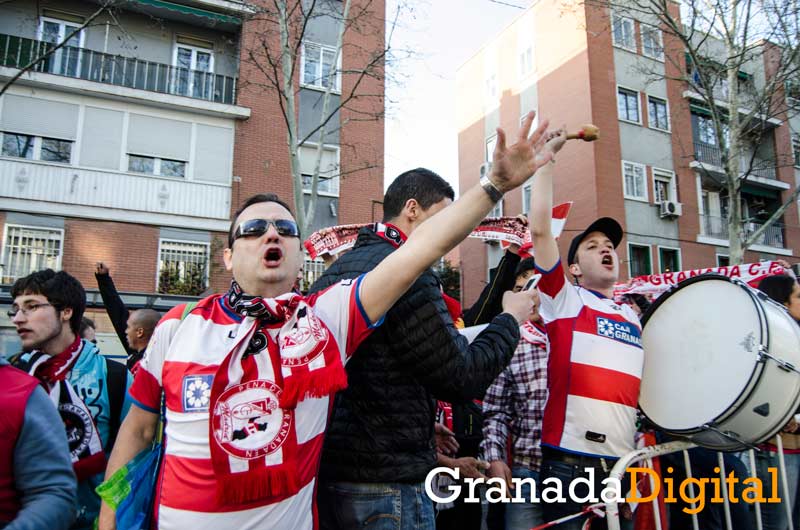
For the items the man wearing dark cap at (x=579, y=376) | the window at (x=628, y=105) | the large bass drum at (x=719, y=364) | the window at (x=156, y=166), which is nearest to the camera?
the large bass drum at (x=719, y=364)

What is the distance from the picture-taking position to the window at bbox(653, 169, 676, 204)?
2055 cm

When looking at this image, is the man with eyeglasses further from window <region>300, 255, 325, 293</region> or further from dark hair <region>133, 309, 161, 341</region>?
window <region>300, 255, 325, 293</region>

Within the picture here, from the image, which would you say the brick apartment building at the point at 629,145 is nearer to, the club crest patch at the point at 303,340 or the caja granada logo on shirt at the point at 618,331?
the caja granada logo on shirt at the point at 618,331

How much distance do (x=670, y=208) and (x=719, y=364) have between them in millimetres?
19359

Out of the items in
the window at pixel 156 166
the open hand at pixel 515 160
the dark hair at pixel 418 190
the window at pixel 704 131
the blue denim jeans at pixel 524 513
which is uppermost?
the window at pixel 704 131

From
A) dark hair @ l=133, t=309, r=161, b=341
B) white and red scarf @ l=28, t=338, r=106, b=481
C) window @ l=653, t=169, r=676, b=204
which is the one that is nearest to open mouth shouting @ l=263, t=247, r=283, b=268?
white and red scarf @ l=28, t=338, r=106, b=481

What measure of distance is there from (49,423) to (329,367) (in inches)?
35.7

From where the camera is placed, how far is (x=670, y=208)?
1980 centimetres

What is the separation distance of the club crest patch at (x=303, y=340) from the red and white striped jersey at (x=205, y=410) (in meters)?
0.05

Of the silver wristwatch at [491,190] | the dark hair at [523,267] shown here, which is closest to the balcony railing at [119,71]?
the dark hair at [523,267]

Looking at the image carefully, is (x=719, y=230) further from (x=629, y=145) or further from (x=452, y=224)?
(x=452, y=224)

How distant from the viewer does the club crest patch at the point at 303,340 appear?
1.64 m

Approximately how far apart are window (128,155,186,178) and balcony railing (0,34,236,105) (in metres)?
1.95

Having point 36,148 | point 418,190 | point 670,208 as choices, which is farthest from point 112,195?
point 670,208
